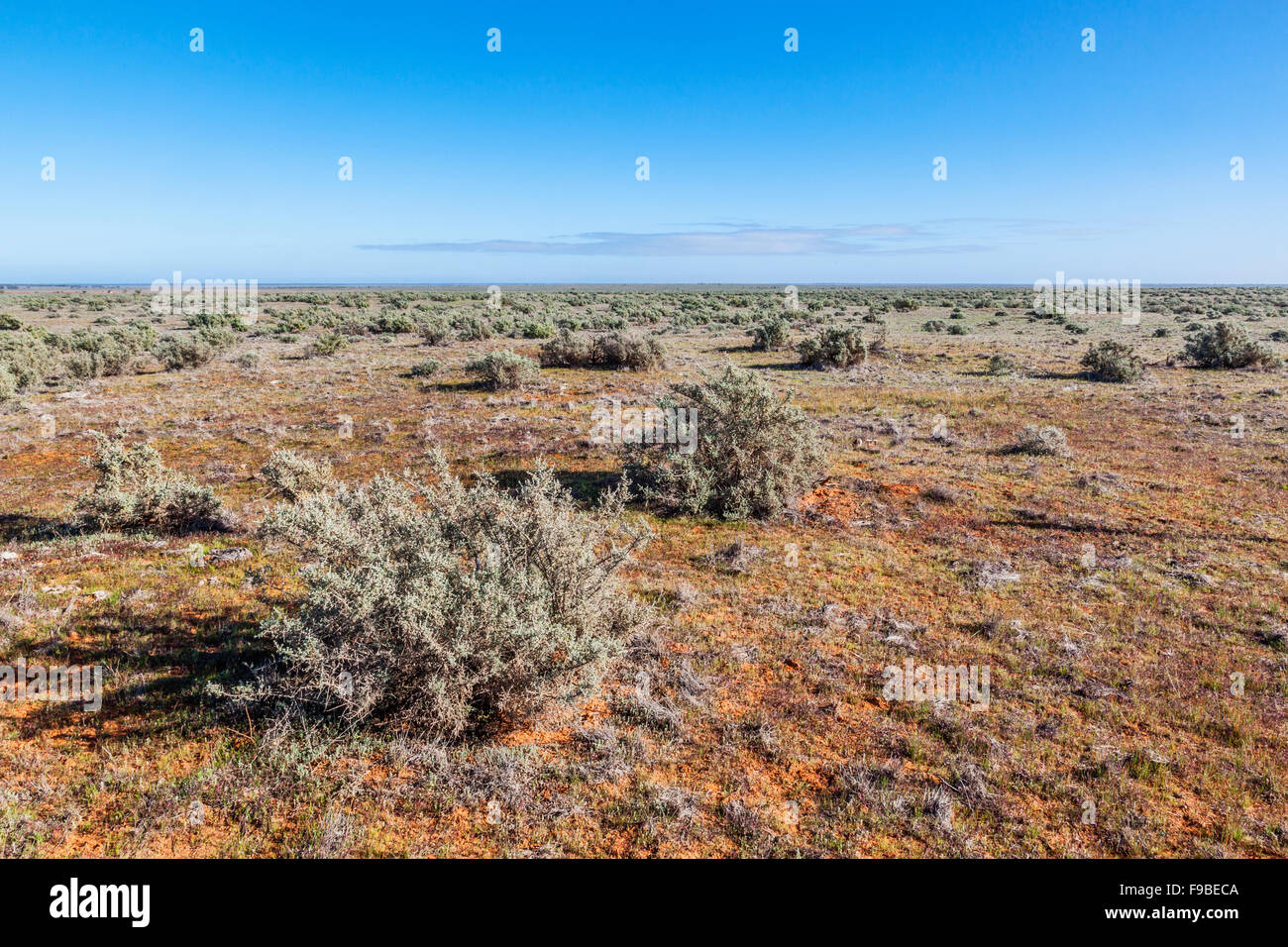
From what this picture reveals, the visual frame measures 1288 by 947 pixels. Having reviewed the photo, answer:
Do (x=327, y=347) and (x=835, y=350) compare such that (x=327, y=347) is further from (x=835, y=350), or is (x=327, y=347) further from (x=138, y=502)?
(x=835, y=350)

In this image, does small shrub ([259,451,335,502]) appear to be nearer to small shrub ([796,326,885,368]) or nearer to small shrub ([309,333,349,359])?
small shrub ([796,326,885,368])

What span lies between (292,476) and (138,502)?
87.0 inches

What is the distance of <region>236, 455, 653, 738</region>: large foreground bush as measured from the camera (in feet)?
15.5

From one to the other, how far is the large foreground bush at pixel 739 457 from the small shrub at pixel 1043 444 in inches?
254

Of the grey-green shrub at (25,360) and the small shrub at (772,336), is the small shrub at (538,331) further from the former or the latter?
the grey-green shrub at (25,360)

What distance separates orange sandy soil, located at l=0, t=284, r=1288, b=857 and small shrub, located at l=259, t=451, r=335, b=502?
25.3 inches

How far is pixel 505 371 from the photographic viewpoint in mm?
22062

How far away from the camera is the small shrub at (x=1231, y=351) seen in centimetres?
2552

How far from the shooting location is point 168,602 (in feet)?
23.6

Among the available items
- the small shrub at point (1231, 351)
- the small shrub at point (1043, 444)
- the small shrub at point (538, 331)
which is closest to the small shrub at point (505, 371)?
the small shrub at point (538, 331)

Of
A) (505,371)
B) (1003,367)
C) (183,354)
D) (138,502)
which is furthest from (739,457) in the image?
(183,354)

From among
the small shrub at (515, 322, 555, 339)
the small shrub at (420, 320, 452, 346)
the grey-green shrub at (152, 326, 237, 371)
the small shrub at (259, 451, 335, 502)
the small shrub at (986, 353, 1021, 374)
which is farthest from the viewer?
the small shrub at (515, 322, 555, 339)

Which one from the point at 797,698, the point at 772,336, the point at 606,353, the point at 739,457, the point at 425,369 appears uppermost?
the point at 772,336

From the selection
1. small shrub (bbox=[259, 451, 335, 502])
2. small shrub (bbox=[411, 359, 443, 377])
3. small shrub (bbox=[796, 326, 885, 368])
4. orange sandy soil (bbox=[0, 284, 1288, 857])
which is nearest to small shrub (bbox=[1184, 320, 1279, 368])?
small shrub (bbox=[796, 326, 885, 368])
